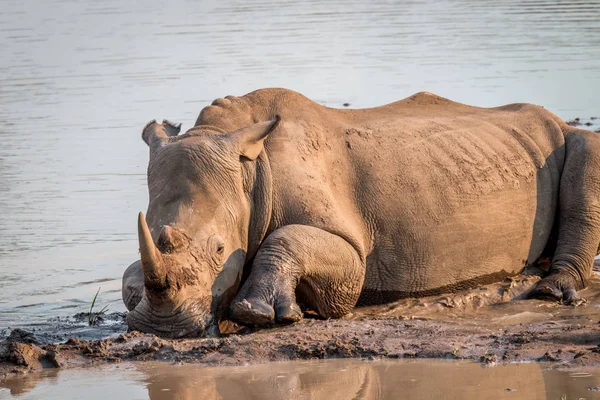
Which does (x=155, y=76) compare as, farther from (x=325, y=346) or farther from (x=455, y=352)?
(x=455, y=352)

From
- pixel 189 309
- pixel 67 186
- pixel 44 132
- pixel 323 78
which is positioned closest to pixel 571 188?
pixel 189 309

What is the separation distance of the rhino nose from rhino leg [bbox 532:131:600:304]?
11.1 feet

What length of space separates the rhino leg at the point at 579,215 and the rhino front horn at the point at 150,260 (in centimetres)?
363

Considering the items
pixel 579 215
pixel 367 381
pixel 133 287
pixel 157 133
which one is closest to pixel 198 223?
pixel 133 287

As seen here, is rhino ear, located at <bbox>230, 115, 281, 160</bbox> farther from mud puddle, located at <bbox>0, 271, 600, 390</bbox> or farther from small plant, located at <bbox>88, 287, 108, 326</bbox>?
small plant, located at <bbox>88, 287, 108, 326</bbox>

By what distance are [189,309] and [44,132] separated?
9.96 metres

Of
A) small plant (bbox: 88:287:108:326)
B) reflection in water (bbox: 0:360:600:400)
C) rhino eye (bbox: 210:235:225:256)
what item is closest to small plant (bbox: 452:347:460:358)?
reflection in water (bbox: 0:360:600:400)

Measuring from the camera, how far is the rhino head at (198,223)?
7871 mm

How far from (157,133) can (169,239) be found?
4.82ft

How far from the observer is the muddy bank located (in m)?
7.50

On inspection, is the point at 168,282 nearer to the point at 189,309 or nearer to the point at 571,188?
the point at 189,309

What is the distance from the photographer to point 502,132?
34.1 feet

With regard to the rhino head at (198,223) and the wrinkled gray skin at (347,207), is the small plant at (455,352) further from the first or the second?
the rhino head at (198,223)

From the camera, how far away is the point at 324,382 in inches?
277
